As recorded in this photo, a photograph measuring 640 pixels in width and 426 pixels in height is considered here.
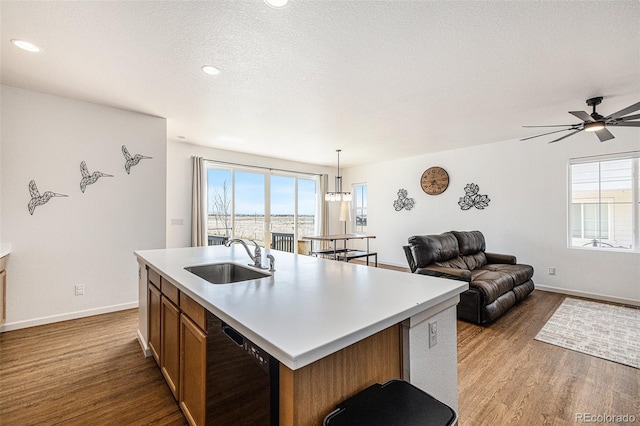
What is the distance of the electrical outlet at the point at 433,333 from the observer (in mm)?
1322

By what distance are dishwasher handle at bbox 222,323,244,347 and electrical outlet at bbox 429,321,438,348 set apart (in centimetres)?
87

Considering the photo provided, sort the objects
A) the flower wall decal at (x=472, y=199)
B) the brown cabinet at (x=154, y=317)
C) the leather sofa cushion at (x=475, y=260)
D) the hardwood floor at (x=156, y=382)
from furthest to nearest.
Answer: the flower wall decal at (x=472, y=199)
the leather sofa cushion at (x=475, y=260)
the brown cabinet at (x=154, y=317)
the hardwood floor at (x=156, y=382)

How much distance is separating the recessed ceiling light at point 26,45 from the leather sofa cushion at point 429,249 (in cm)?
418

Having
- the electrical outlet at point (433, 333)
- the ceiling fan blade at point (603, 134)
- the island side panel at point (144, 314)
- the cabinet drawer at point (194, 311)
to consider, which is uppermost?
the ceiling fan blade at point (603, 134)

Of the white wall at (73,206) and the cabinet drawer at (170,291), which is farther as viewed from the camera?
the white wall at (73,206)

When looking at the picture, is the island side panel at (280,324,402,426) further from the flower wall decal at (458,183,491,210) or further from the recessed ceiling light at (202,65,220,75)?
the flower wall decal at (458,183,491,210)

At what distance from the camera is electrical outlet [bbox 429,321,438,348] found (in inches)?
52.1

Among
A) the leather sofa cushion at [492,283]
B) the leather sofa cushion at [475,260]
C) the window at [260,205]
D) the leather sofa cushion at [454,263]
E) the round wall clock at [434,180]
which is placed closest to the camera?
the leather sofa cushion at [492,283]

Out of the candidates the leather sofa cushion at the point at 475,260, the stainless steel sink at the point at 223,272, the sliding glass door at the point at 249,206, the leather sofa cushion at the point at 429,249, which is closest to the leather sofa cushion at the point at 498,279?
the leather sofa cushion at the point at 475,260

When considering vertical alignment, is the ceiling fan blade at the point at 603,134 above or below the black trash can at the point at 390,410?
above

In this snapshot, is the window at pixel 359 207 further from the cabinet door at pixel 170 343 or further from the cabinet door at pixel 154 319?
the cabinet door at pixel 170 343

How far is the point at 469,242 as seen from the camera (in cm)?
444

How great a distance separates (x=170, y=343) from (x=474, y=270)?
3.97 m

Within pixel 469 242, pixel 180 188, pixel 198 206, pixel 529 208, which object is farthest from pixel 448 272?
pixel 180 188
